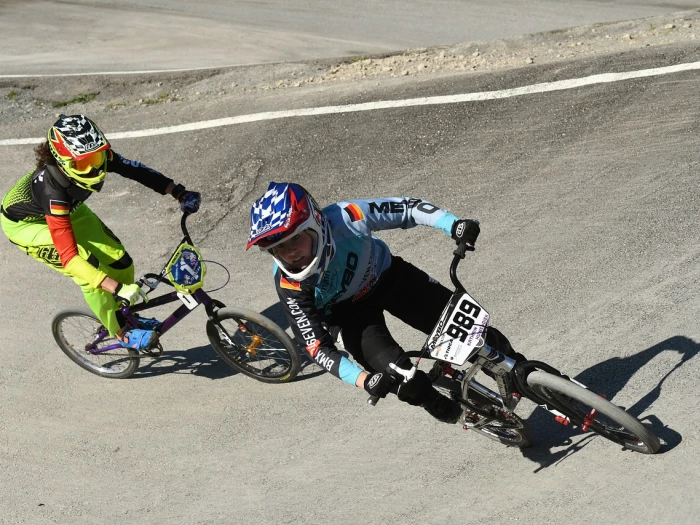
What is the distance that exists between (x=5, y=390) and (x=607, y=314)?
6.00 metres

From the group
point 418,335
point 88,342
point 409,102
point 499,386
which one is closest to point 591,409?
point 499,386

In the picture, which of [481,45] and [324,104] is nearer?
[324,104]

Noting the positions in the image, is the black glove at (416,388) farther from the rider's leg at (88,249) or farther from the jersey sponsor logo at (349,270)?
the rider's leg at (88,249)

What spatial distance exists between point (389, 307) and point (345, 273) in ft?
1.71

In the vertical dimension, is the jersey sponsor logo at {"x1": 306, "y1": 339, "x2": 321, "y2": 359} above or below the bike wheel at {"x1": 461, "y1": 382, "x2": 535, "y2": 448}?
above

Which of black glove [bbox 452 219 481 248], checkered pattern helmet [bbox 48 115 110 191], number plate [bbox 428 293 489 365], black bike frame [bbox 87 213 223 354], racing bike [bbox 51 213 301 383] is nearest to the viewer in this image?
number plate [bbox 428 293 489 365]

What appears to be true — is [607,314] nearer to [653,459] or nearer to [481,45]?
[653,459]

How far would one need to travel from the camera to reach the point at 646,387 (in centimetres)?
604

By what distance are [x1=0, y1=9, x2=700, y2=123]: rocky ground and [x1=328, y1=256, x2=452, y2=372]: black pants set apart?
23.0 ft

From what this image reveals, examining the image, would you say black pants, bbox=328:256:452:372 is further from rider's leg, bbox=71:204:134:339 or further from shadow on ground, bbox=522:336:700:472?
rider's leg, bbox=71:204:134:339

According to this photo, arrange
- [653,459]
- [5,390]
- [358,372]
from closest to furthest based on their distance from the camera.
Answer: [358,372] < [653,459] < [5,390]

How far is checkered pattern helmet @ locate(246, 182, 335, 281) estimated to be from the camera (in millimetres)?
4664

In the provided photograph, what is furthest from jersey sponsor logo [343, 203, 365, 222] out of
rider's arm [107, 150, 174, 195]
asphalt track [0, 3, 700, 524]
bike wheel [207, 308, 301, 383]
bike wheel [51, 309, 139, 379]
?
bike wheel [51, 309, 139, 379]

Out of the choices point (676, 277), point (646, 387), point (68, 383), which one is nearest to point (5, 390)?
point (68, 383)
